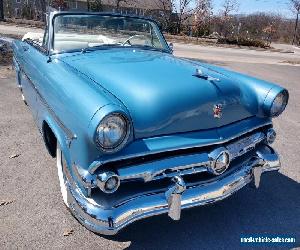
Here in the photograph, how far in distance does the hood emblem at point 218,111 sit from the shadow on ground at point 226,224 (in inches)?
35.8

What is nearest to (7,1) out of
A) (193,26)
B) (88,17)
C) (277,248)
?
(193,26)

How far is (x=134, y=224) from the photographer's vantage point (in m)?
3.06

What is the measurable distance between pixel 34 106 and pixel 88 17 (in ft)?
3.50

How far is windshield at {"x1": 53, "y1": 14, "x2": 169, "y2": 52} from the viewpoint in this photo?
3.76 m

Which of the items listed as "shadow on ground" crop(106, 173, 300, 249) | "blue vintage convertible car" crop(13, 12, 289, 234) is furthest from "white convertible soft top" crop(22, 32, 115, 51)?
"shadow on ground" crop(106, 173, 300, 249)

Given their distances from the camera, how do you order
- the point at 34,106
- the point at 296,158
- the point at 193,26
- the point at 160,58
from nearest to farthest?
the point at 160,58
the point at 34,106
the point at 296,158
the point at 193,26

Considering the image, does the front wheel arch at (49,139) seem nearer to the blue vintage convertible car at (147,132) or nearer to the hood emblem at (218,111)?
the blue vintage convertible car at (147,132)

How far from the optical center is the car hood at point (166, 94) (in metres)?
2.60

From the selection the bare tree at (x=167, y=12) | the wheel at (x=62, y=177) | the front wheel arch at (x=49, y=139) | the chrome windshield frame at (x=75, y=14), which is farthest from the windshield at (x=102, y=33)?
the bare tree at (x=167, y=12)

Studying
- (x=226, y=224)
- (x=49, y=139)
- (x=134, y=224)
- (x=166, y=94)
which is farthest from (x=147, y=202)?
(x=49, y=139)

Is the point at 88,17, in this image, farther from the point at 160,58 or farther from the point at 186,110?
the point at 186,110

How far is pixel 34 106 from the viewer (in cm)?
397

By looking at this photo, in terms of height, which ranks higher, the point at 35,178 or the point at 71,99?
the point at 71,99

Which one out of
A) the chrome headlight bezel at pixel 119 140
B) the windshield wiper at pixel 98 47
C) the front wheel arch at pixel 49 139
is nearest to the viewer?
the chrome headlight bezel at pixel 119 140
